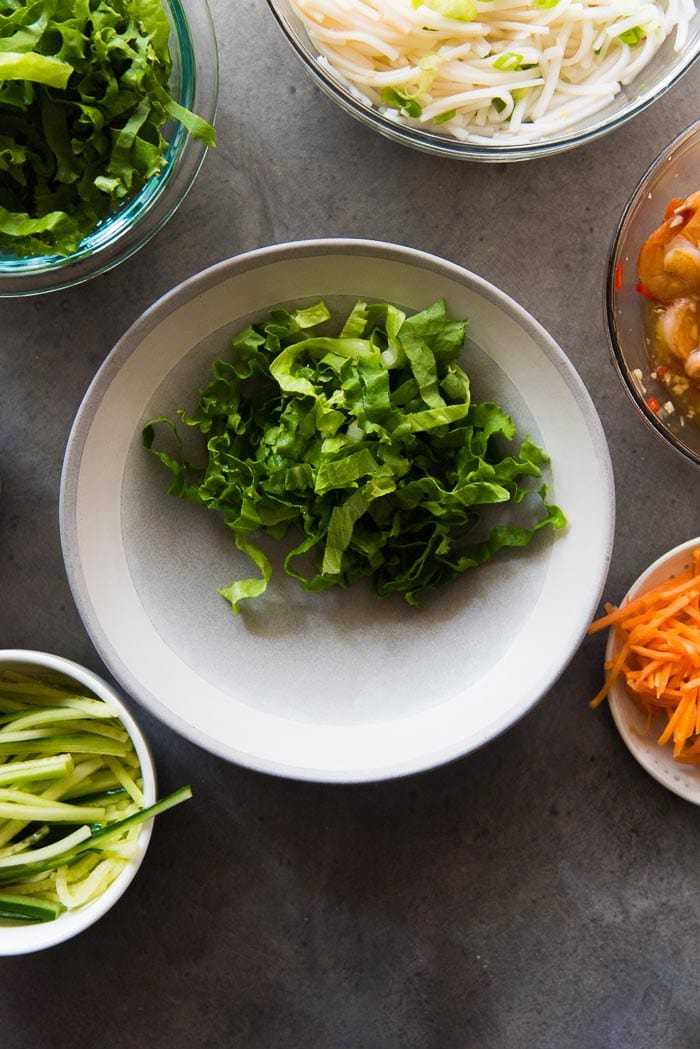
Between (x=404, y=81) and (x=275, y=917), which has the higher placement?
(x=404, y=81)

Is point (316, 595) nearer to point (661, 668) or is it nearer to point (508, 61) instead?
point (661, 668)

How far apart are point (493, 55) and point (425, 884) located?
4.93 ft

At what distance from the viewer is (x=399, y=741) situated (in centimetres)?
153

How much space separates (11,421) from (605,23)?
49.1 inches

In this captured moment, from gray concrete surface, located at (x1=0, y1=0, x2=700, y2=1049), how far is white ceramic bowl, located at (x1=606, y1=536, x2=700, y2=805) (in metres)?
0.06

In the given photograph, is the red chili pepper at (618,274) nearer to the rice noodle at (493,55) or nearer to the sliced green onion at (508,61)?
the rice noodle at (493,55)

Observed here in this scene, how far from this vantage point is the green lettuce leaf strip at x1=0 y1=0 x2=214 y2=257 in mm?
1271

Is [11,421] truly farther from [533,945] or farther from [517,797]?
[533,945]

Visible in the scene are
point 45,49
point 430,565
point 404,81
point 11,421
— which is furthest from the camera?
point 11,421

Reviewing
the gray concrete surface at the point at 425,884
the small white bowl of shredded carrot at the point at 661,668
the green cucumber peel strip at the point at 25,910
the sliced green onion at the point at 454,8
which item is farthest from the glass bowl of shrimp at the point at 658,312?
the green cucumber peel strip at the point at 25,910

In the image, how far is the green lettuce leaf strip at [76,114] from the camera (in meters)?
1.27

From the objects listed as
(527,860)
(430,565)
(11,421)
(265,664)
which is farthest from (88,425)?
(527,860)

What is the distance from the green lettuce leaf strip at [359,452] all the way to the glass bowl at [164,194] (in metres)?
0.26

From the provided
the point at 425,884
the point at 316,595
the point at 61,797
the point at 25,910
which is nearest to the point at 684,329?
the point at 316,595
